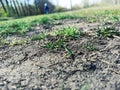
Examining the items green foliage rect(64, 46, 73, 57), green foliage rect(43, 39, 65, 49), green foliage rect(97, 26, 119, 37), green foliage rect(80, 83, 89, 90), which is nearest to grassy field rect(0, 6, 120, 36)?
green foliage rect(97, 26, 119, 37)

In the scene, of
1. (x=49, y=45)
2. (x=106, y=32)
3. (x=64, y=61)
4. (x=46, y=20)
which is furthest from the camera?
(x=46, y=20)

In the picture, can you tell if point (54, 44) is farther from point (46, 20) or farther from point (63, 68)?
point (46, 20)

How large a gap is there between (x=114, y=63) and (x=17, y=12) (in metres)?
39.4

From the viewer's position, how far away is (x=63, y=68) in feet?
11.6

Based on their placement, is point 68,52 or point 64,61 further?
A: point 68,52

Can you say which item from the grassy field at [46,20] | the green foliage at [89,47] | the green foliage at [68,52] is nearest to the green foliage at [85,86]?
the green foliage at [68,52]

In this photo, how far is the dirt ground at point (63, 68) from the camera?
10.3 feet

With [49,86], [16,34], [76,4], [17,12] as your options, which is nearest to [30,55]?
[49,86]

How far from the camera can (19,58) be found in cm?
404

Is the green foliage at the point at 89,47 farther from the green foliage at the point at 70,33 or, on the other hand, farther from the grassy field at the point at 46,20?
the grassy field at the point at 46,20

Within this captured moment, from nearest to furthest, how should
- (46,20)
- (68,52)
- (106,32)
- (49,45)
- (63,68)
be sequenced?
(63,68), (68,52), (49,45), (106,32), (46,20)

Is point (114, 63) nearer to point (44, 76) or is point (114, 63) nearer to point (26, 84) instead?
point (44, 76)

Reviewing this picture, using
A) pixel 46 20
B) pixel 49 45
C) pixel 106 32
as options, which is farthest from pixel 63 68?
pixel 46 20

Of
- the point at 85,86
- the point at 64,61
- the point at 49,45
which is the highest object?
the point at 49,45
